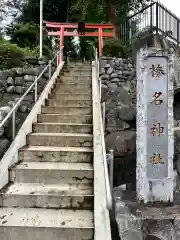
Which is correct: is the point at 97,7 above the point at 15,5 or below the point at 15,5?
below

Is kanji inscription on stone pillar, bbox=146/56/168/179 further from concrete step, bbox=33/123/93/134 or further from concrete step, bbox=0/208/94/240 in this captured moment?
concrete step, bbox=0/208/94/240

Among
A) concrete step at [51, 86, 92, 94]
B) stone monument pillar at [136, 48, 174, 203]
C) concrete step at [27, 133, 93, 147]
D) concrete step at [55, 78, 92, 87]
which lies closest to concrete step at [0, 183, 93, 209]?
concrete step at [27, 133, 93, 147]

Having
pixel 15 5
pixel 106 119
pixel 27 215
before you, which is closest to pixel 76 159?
pixel 27 215

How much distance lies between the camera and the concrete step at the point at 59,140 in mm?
4461

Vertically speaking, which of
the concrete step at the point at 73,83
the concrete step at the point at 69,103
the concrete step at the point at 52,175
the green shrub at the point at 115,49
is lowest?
the concrete step at the point at 52,175

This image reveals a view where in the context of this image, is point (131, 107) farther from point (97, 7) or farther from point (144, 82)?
point (97, 7)

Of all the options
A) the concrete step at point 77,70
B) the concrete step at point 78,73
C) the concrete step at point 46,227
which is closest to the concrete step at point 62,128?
the concrete step at point 46,227

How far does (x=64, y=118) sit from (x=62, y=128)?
52 centimetres

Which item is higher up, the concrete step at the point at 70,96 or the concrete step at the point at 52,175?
the concrete step at the point at 70,96

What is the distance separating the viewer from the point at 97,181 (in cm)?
330

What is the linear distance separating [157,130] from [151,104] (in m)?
0.47

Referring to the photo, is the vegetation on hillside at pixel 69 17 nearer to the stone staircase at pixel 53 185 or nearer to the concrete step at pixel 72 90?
the concrete step at pixel 72 90

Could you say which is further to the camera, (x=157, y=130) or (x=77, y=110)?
(x=77, y=110)

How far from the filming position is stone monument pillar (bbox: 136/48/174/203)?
184 inches
